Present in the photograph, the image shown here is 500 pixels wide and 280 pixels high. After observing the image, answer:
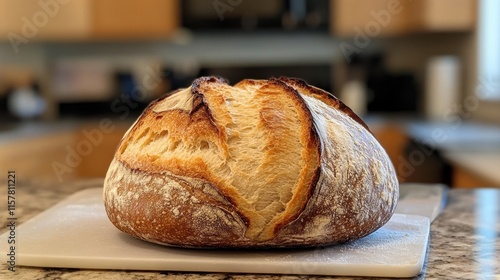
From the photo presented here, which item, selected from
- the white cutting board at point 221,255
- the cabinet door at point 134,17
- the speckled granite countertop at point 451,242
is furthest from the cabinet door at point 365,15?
the white cutting board at point 221,255

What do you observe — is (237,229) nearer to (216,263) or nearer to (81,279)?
(216,263)

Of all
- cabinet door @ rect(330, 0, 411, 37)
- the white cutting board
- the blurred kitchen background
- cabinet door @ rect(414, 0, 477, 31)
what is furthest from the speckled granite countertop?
cabinet door @ rect(330, 0, 411, 37)

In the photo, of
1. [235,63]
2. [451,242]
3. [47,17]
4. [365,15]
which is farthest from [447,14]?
[451,242]

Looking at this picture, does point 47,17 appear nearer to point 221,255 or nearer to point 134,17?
point 134,17

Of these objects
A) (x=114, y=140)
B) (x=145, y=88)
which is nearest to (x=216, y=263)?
(x=114, y=140)

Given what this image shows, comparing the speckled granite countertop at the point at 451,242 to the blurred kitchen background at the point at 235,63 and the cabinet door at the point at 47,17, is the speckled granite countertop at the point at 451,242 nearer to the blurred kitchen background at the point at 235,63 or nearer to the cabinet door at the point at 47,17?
the blurred kitchen background at the point at 235,63
